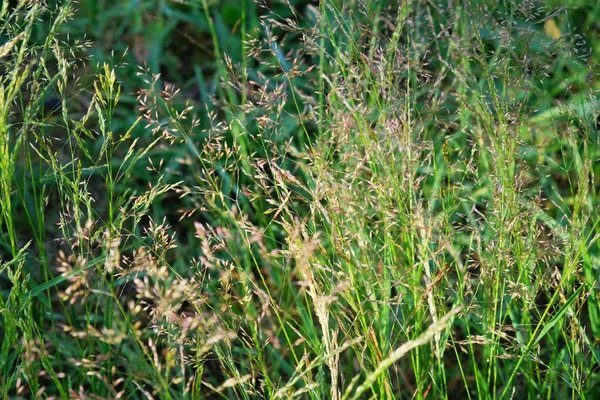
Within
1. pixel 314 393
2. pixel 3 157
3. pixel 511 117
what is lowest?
pixel 314 393

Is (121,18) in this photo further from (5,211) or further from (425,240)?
(425,240)

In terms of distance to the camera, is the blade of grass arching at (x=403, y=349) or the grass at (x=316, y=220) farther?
the grass at (x=316, y=220)

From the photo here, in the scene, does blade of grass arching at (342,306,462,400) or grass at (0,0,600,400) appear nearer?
blade of grass arching at (342,306,462,400)

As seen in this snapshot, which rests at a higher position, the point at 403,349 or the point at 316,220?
the point at 403,349

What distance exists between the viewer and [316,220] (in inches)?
79.7

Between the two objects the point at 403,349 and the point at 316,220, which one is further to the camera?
the point at 316,220

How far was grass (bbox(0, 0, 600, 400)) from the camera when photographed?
1.23 meters

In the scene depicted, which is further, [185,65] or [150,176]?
[185,65]

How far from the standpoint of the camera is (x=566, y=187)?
7.80 ft

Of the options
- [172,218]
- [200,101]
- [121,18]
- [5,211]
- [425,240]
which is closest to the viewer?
[425,240]

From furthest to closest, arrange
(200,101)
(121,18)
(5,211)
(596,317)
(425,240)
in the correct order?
1. (121,18)
2. (200,101)
3. (596,317)
4. (5,211)
5. (425,240)

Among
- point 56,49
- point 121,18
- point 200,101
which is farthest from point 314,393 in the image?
point 121,18

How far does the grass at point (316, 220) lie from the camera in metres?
1.23

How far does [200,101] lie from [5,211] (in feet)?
4.78
